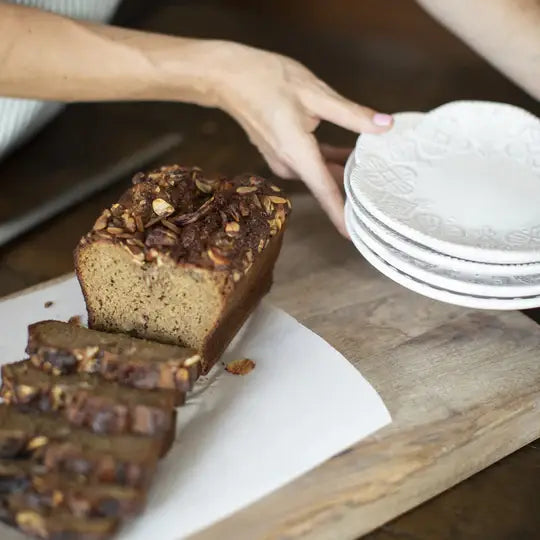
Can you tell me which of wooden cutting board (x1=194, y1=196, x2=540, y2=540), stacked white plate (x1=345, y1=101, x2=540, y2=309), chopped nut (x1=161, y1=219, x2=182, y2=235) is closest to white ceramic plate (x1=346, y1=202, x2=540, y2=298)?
stacked white plate (x1=345, y1=101, x2=540, y2=309)

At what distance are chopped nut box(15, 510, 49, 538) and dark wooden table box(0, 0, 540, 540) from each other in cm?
54

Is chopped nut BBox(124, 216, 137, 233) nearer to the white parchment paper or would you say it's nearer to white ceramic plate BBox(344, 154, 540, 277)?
the white parchment paper

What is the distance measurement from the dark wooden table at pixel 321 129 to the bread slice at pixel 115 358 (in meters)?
0.42

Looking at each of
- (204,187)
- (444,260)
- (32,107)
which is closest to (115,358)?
(204,187)

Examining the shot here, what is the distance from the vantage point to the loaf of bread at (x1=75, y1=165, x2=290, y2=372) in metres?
1.44

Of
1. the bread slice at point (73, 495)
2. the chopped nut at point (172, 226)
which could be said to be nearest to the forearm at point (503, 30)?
the chopped nut at point (172, 226)

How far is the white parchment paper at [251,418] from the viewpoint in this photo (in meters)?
1.27

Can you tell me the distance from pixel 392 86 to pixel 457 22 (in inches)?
28.7

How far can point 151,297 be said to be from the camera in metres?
1.47

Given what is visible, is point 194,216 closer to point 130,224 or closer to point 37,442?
point 130,224

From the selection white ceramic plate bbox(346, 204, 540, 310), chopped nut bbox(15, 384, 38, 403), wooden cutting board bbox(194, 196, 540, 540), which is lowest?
wooden cutting board bbox(194, 196, 540, 540)

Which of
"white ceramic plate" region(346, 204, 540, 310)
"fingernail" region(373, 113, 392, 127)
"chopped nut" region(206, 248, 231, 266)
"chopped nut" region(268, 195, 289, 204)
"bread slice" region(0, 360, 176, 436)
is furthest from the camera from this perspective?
"fingernail" region(373, 113, 392, 127)

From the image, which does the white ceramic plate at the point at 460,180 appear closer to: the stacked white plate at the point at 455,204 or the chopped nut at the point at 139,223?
the stacked white plate at the point at 455,204

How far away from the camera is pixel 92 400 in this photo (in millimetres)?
1246
